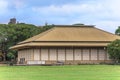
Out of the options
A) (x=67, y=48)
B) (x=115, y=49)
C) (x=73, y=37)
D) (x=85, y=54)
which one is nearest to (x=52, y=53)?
(x=67, y=48)

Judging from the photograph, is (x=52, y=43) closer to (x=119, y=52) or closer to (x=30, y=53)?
(x=30, y=53)

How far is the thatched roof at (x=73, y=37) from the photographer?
78.4 meters

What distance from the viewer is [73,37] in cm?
8150

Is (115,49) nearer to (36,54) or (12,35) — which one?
(36,54)

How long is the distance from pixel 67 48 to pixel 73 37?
2.71 metres

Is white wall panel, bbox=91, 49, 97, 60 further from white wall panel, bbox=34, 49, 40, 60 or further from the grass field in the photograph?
the grass field

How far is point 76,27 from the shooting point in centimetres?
8581

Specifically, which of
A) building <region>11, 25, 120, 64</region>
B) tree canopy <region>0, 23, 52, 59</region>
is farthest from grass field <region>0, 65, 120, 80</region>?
tree canopy <region>0, 23, 52, 59</region>

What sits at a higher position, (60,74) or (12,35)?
(12,35)

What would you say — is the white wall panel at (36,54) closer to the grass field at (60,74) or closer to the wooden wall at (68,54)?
the wooden wall at (68,54)

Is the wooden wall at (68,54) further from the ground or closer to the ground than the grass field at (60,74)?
Answer: further from the ground

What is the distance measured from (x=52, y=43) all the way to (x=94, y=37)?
28.5 ft

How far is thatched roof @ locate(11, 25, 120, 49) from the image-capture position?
78.4 m

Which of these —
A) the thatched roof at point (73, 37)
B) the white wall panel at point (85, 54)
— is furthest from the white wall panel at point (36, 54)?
the white wall panel at point (85, 54)
